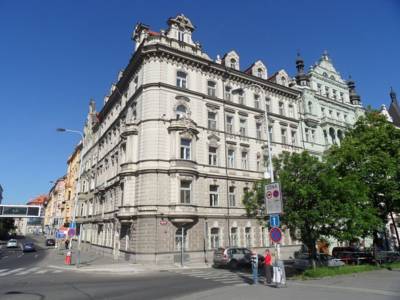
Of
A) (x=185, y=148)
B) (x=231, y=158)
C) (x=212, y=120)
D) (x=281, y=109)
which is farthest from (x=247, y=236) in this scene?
(x=281, y=109)

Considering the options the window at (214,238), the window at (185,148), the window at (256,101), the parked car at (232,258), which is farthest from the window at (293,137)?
the parked car at (232,258)

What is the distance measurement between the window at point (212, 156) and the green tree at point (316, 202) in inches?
469

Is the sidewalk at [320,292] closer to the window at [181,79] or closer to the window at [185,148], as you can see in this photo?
the window at [185,148]

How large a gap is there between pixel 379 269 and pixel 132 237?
19173mm

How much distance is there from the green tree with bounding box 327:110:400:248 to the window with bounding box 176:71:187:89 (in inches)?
625

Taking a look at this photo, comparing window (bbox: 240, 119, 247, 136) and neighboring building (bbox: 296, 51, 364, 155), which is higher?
neighboring building (bbox: 296, 51, 364, 155)

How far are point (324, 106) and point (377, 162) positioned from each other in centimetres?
2008

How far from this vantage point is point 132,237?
26.9 metres

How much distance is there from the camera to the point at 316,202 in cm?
1756

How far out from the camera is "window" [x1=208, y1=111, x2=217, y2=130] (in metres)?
32.2

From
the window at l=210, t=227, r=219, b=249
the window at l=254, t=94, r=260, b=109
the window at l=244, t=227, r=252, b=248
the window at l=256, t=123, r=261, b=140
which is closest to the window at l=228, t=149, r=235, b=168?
the window at l=256, t=123, r=261, b=140

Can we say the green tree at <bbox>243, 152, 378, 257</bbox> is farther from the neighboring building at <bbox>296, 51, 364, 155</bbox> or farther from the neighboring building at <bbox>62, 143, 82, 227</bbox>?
the neighboring building at <bbox>62, 143, 82, 227</bbox>

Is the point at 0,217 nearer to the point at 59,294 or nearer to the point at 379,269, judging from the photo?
the point at 59,294

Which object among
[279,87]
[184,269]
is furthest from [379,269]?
[279,87]
